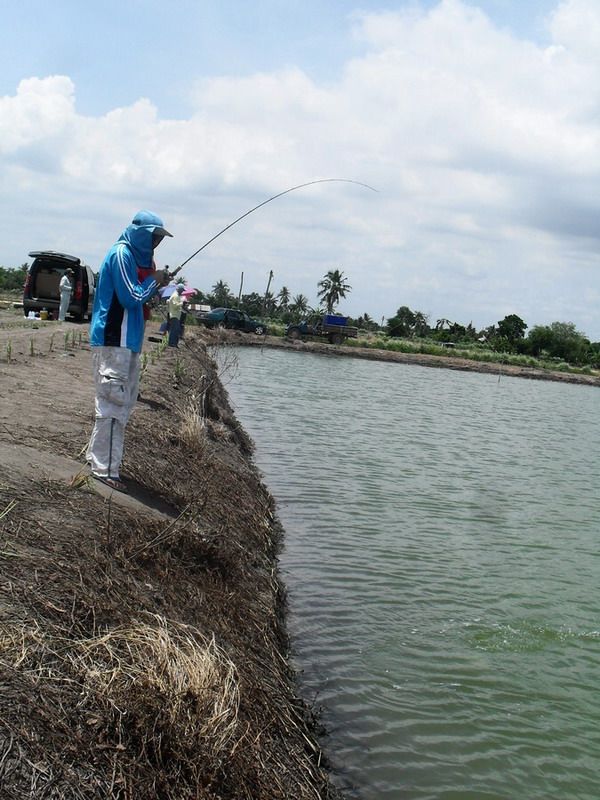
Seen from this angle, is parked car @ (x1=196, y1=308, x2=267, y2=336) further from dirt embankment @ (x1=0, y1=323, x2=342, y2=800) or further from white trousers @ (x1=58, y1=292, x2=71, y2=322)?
dirt embankment @ (x1=0, y1=323, x2=342, y2=800)

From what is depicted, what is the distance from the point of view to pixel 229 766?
10.6 feet

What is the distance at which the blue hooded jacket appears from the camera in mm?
5777

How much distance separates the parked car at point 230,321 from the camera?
5275 centimetres

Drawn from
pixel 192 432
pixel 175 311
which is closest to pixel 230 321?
pixel 175 311

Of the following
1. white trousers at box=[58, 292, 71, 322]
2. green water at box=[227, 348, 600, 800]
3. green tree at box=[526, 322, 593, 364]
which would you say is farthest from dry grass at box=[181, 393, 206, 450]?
green tree at box=[526, 322, 593, 364]

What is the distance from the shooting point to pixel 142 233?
5.93 meters

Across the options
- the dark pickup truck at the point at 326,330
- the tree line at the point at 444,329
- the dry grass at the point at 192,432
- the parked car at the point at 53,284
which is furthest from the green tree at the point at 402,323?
the dry grass at the point at 192,432

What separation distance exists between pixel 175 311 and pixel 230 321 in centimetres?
3793

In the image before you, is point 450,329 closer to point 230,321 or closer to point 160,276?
point 230,321

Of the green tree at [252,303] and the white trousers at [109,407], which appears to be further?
the green tree at [252,303]

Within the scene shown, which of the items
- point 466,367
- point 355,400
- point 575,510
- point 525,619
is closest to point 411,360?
point 466,367

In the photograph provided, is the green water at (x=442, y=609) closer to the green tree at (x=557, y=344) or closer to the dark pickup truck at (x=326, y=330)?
the dark pickup truck at (x=326, y=330)

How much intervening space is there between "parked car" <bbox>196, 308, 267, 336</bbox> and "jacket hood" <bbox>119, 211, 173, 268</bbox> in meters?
45.2

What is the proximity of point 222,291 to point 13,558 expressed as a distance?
12255 cm
